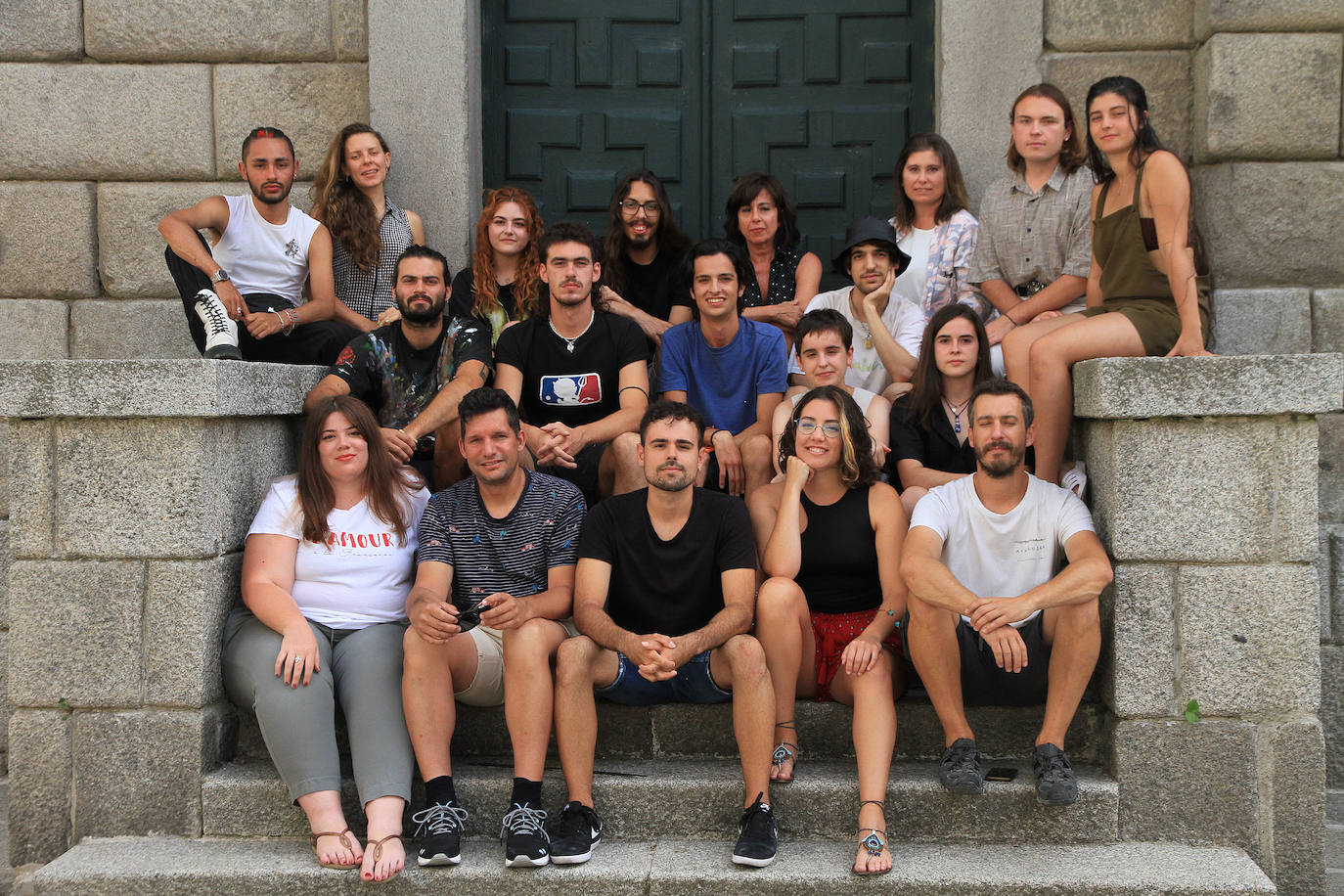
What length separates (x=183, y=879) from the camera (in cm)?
365

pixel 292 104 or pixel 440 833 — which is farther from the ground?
pixel 292 104

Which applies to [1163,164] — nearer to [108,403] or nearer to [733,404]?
[733,404]

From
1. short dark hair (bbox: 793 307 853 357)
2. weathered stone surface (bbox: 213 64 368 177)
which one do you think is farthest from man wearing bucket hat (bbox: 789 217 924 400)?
weathered stone surface (bbox: 213 64 368 177)

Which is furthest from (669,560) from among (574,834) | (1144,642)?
(1144,642)

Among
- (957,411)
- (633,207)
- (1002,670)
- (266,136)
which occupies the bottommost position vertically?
(1002,670)

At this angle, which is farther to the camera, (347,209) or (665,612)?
(347,209)

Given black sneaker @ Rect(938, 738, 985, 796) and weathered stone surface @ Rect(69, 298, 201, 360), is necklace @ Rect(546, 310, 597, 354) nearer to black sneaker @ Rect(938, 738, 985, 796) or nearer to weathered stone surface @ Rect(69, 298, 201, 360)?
weathered stone surface @ Rect(69, 298, 201, 360)

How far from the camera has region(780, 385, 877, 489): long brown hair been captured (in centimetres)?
424

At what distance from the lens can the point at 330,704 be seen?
153 inches

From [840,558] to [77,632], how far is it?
2.72m

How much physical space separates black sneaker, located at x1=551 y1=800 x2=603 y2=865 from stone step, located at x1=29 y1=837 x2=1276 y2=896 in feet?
0.13

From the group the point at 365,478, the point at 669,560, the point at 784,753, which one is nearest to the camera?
the point at 784,753

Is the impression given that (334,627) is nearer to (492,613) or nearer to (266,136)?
(492,613)

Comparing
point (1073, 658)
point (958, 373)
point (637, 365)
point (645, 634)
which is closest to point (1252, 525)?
point (1073, 658)
